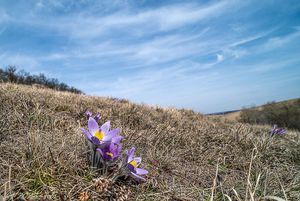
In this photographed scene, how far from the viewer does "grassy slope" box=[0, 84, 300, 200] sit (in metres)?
1.59

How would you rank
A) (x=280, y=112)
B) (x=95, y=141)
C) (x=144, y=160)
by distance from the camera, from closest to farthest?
(x=95, y=141) → (x=144, y=160) → (x=280, y=112)

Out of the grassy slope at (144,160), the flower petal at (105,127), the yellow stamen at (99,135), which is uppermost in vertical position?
the flower petal at (105,127)

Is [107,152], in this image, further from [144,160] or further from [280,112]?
[280,112]

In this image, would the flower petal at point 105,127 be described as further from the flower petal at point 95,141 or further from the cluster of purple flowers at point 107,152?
the flower petal at point 95,141

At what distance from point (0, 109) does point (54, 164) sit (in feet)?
5.22

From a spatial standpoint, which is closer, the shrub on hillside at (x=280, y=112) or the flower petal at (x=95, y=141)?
the flower petal at (x=95, y=141)

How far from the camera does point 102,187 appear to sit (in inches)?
61.6

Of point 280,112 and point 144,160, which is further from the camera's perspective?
point 280,112

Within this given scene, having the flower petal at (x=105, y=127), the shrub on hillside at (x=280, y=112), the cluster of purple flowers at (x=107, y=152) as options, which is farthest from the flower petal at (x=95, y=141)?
the shrub on hillside at (x=280, y=112)

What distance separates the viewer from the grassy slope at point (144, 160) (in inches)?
62.5

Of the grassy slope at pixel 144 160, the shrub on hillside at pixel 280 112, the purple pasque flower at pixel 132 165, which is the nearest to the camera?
the grassy slope at pixel 144 160

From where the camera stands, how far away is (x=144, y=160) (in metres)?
2.23

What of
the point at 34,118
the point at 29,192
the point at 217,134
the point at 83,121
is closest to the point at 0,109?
the point at 34,118

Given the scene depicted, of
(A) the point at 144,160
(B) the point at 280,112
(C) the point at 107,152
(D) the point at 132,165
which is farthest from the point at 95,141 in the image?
(B) the point at 280,112
